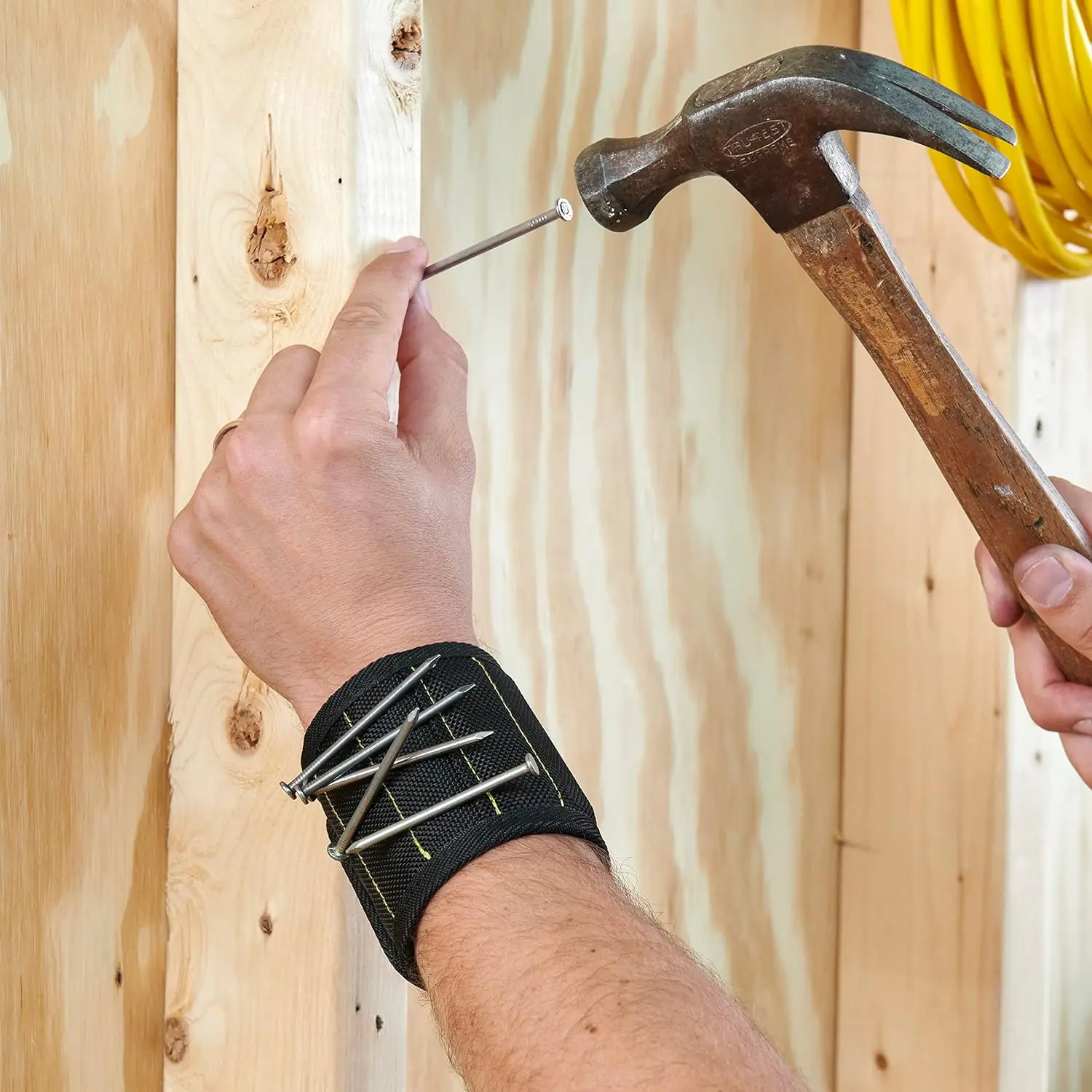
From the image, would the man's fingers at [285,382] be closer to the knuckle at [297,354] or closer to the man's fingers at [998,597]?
the knuckle at [297,354]

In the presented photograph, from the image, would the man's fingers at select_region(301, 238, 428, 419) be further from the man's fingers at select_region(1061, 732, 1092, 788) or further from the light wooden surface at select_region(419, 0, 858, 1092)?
the man's fingers at select_region(1061, 732, 1092, 788)

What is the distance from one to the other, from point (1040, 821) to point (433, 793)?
0.78 m

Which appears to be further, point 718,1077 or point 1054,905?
point 1054,905

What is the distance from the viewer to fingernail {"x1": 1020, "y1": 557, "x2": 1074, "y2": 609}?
2.37ft

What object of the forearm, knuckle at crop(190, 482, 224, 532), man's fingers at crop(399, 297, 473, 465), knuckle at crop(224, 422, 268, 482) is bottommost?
the forearm

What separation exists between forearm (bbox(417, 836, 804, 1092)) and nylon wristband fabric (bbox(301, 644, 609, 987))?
10mm

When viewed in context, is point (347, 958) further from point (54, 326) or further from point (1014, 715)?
point (1014, 715)

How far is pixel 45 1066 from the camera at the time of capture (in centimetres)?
69

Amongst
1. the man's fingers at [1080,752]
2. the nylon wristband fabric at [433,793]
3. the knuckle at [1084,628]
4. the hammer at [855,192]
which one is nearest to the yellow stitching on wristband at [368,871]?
the nylon wristband fabric at [433,793]

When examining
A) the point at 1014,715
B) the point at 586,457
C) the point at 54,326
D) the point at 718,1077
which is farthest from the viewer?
the point at 1014,715

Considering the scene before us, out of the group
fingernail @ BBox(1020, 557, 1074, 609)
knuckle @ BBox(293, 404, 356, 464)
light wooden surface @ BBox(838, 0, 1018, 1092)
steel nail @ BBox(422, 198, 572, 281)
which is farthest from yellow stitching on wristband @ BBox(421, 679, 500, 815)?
light wooden surface @ BBox(838, 0, 1018, 1092)

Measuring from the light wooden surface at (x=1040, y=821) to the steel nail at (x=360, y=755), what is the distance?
72 centimetres

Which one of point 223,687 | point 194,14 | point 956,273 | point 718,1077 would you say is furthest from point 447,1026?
point 956,273

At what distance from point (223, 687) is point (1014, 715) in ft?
2.47
